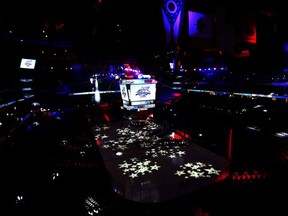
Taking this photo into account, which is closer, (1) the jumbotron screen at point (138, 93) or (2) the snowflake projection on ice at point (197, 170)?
(2) the snowflake projection on ice at point (197, 170)

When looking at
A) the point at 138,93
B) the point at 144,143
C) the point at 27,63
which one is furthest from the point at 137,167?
the point at 27,63

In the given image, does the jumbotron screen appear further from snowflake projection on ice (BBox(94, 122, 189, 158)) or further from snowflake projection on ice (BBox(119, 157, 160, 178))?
snowflake projection on ice (BBox(119, 157, 160, 178))

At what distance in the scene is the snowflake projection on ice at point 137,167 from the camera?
185 cm

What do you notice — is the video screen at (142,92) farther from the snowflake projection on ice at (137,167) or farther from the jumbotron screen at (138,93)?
the snowflake projection on ice at (137,167)

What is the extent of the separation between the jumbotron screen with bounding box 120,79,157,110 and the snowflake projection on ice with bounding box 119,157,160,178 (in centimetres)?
170

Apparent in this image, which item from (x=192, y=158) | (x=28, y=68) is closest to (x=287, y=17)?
(x=192, y=158)

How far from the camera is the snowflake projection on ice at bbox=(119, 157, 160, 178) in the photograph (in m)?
1.85

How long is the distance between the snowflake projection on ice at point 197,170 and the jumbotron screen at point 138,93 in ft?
6.38

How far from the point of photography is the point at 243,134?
236cm

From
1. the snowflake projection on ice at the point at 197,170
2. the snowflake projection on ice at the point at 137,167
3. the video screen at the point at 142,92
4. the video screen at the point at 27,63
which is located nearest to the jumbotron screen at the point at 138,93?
the video screen at the point at 142,92

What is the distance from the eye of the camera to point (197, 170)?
1.86m

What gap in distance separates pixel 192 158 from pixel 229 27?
4924 millimetres

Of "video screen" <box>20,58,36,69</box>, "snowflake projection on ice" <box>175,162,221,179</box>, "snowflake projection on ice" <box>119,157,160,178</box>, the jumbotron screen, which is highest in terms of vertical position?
"video screen" <box>20,58,36,69</box>

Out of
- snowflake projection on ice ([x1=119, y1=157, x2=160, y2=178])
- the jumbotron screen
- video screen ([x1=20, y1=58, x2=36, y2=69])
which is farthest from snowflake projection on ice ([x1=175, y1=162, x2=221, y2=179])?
video screen ([x1=20, y1=58, x2=36, y2=69])
